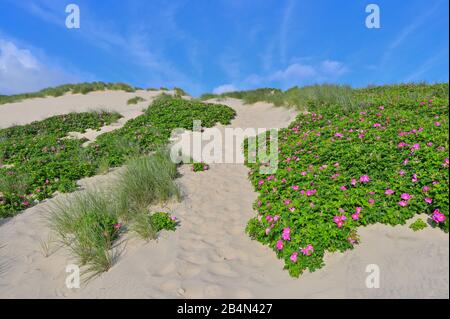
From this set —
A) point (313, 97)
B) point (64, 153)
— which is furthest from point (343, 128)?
point (64, 153)

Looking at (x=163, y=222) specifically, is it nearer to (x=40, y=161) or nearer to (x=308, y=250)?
(x=308, y=250)

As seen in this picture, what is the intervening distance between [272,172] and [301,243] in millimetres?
2650

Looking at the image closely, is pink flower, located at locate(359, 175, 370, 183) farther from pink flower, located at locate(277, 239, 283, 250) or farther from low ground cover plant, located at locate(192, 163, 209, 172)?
low ground cover plant, located at locate(192, 163, 209, 172)

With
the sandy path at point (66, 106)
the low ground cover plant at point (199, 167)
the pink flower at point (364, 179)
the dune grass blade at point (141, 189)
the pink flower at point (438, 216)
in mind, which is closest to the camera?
the pink flower at point (438, 216)

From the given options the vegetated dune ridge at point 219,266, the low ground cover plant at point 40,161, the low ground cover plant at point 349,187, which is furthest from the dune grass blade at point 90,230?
the low ground cover plant at point 349,187

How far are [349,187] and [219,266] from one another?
2.46 meters

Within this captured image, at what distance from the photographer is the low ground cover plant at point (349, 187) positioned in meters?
4.06

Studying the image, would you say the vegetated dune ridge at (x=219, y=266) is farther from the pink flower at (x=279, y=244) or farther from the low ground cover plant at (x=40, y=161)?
the low ground cover plant at (x=40, y=161)

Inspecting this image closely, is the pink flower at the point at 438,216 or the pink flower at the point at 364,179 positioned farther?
the pink flower at the point at 364,179

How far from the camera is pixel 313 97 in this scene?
1152 centimetres

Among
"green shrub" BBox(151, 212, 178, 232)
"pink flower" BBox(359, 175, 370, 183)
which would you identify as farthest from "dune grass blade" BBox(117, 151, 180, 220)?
"pink flower" BBox(359, 175, 370, 183)

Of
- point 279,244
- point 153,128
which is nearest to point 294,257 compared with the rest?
point 279,244

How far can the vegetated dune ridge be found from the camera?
3.38m

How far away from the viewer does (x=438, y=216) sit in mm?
3785
